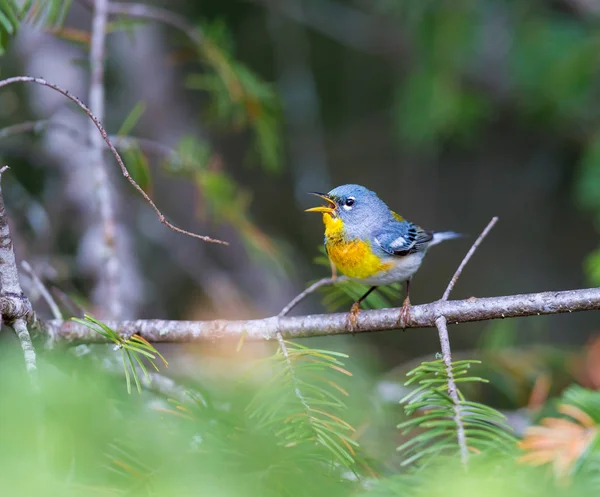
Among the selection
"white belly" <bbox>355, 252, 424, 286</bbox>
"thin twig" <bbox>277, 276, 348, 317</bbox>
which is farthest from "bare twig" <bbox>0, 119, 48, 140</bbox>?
"white belly" <bbox>355, 252, 424, 286</bbox>

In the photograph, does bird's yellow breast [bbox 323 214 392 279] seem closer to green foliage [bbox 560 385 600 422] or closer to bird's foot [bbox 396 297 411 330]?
bird's foot [bbox 396 297 411 330]

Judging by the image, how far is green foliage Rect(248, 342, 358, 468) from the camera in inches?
56.2

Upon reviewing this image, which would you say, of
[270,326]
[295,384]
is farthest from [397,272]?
[295,384]

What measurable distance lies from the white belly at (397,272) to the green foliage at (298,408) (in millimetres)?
1037

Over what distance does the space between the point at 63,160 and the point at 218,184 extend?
1.31m

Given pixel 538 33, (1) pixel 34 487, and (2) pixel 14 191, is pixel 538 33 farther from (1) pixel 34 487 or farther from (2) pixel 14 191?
(1) pixel 34 487

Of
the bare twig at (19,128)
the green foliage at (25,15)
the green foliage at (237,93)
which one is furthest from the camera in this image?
the green foliage at (237,93)

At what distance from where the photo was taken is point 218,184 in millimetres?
2930

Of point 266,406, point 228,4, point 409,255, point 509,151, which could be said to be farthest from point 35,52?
point 509,151

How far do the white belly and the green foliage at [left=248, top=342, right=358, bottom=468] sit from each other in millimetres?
1037

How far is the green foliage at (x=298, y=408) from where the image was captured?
143 centimetres

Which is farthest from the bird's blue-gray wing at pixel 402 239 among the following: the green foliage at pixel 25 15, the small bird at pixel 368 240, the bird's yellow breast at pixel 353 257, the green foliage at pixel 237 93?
the green foliage at pixel 25 15

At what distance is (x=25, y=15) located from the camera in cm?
227

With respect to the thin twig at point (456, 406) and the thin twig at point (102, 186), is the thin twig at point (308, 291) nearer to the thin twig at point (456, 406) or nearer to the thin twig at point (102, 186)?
the thin twig at point (456, 406)
